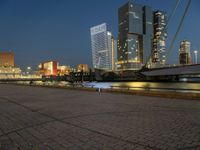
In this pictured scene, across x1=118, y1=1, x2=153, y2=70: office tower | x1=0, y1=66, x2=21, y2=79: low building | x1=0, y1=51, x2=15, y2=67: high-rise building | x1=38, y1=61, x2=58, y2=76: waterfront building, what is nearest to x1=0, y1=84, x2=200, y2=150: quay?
x1=38, y1=61, x2=58, y2=76: waterfront building

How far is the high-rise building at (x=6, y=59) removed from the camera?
17977 cm

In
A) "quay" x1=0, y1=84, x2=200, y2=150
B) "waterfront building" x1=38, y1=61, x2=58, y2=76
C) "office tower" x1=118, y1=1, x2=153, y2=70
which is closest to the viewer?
"quay" x1=0, y1=84, x2=200, y2=150

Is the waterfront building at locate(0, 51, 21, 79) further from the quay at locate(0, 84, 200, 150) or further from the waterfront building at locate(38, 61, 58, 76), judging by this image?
the quay at locate(0, 84, 200, 150)

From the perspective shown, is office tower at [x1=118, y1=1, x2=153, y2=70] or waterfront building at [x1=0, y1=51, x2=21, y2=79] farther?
office tower at [x1=118, y1=1, x2=153, y2=70]

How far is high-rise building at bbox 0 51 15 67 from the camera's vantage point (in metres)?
180

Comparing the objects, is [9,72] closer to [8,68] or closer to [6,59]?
[8,68]

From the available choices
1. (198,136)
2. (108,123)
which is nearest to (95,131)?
(108,123)

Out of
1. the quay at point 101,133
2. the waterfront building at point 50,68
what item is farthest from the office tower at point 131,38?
the quay at point 101,133

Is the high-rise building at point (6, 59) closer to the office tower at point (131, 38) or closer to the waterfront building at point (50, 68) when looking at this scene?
the waterfront building at point (50, 68)

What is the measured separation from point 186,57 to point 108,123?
172 m

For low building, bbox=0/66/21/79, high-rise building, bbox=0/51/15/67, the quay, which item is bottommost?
the quay

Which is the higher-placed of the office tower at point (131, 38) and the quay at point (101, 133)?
the office tower at point (131, 38)

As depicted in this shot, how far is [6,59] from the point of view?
182500mm

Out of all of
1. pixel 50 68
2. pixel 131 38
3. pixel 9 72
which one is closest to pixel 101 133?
pixel 50 68
